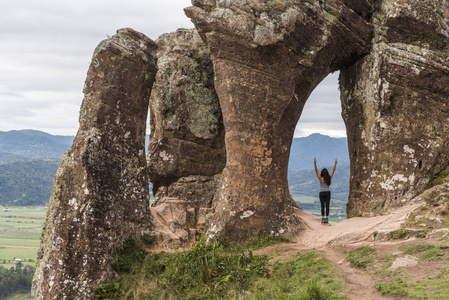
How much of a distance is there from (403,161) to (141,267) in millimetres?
10597

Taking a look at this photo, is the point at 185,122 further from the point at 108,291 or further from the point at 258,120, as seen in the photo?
the point at 108,291

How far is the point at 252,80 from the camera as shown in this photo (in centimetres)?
1641

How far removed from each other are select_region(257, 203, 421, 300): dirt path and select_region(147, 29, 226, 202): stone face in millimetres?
5712

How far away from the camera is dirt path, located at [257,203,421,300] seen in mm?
10219

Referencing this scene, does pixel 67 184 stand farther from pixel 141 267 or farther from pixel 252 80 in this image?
pixel 252 80

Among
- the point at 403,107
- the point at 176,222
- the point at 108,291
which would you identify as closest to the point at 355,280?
the point at 108,291

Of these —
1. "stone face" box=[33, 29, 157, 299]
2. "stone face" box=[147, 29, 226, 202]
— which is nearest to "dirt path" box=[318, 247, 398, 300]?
"stone face" box=[33, 29, 157, 299]

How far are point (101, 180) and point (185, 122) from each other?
6.44m

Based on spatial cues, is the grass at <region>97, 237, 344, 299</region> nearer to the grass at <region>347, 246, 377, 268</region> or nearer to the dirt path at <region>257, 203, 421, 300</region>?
the dirt path at <region>257, 203, 421, 300</region>

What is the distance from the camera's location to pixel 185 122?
68.4 ft

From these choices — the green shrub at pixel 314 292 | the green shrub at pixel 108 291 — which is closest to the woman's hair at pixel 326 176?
the green shrub at pixel 314 292

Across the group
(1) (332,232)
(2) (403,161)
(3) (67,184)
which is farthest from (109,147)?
(2) (403,161)

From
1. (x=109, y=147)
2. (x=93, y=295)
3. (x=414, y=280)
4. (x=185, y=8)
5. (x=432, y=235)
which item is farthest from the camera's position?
(x=185, y=8)

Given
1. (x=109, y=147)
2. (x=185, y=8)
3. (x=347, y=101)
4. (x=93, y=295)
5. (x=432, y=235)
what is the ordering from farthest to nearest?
1. (x=347, y=101)
2. (x=185, y=8)
3. (x=109, y=147)
4. (x=93, y=295)
5. (x=432, y=235)
